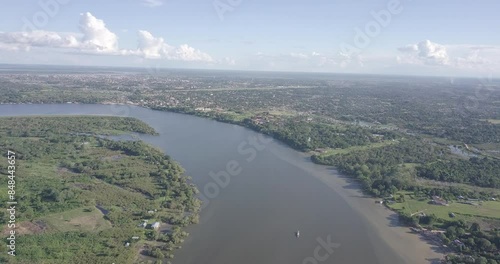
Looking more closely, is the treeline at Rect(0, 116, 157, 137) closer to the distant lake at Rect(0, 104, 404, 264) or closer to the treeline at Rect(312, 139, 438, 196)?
the distant lake at Rect(0, 104, 404, 264)

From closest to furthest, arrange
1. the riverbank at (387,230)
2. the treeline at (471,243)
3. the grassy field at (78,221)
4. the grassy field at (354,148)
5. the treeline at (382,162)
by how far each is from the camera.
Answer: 1. the treeline at (471,243)
2. the riverbank at (387,230)
3. the grassy field at (78,221)
4. the treeline at (382,162)
5. the grassy field at (354,148)

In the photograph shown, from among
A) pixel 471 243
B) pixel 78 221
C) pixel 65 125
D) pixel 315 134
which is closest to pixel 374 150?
pixel 315 134

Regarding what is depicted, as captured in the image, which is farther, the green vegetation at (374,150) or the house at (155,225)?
the green vegetation at (374,150)

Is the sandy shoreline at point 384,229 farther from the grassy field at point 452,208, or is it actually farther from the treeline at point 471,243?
the grassy field at point 452,208

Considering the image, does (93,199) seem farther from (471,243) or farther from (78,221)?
(471,243)

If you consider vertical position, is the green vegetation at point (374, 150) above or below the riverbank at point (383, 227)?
above

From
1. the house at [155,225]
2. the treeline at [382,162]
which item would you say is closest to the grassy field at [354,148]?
the treeline at [382,162]
